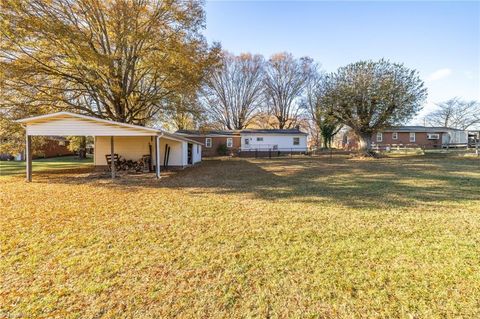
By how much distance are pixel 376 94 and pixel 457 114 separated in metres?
35.5

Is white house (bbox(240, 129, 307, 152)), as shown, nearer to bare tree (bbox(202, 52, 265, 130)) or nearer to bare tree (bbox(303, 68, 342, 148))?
bare tree (bbox(303, 68, 342, 148))

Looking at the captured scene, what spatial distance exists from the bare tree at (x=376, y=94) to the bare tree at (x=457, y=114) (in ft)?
104

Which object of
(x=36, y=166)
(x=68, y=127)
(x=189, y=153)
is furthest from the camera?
(x=189, y=153)

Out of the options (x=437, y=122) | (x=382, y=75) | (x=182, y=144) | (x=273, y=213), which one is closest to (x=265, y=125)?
(x=382, y=75)

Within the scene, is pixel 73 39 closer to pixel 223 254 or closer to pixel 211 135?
pixel 223 254

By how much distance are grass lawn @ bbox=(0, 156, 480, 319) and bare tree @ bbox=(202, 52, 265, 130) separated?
113ft

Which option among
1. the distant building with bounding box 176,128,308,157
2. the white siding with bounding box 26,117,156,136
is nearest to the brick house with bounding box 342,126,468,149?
the distant building with bounding box 176,128,308,157

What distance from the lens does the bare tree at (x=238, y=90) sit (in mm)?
39844

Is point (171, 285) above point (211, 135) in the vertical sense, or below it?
below

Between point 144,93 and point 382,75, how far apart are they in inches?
797

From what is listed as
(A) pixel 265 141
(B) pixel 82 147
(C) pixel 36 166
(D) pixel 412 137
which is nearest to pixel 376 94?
(A) pixel 265 141

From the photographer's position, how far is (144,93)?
1677cm

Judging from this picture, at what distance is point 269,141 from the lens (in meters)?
30.3

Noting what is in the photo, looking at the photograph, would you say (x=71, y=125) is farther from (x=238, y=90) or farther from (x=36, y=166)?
(x=238, y=90)
